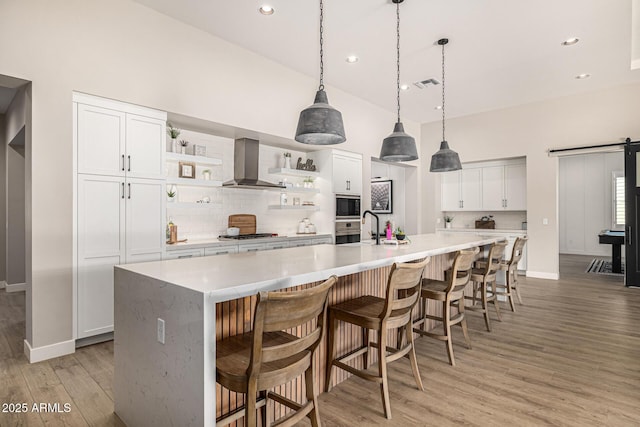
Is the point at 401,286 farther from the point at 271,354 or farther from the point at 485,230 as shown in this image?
the point at 485,230

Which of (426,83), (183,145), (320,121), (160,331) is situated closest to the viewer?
(160,331)

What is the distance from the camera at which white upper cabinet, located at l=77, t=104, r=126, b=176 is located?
10.6 ft

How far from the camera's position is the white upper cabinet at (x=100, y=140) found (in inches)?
127

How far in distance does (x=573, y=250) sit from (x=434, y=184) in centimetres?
527

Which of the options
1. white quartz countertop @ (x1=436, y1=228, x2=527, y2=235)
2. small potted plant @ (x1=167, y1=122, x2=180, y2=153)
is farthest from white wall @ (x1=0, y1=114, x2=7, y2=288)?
white quartz countertop @ (x1=436, y1=228, x2=527, y2=235)

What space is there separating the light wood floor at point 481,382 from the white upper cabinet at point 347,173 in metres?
3.08

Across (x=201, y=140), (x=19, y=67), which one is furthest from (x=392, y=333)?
(x=19, y=67)

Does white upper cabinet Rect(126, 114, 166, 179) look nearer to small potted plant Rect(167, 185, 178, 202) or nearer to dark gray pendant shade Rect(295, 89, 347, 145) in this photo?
small potted plant Rect(167, 185, 178, 202)

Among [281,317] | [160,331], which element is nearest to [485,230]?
[281,317]

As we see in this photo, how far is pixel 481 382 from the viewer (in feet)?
8.46

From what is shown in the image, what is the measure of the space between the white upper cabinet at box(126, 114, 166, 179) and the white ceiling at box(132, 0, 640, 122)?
47.9 inches

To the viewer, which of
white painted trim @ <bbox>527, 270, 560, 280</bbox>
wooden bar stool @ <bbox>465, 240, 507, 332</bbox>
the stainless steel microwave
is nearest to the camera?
wooden bar stool @ <bbox>465, 240, 507, 332</bbox>

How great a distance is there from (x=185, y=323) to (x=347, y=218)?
472 centimetres

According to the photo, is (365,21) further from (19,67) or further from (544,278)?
→ (544,278)
